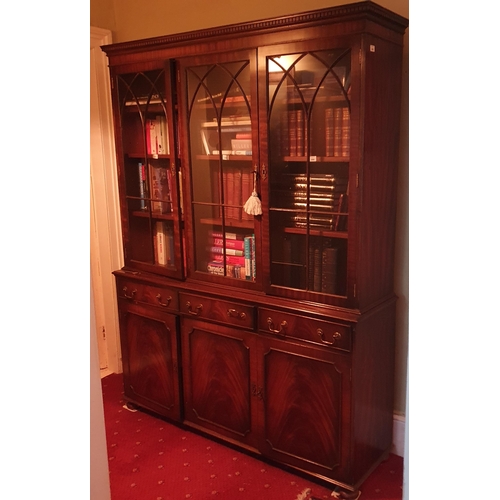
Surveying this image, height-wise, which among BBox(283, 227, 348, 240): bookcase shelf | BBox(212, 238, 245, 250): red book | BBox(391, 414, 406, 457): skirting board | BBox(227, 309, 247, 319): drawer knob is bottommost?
BBox(391, 414, 406, 457): skirting board

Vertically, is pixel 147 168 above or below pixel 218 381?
above

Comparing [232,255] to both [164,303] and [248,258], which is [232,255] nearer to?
[248,258]

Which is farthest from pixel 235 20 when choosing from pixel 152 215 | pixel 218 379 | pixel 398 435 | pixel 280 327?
pixel 398 435

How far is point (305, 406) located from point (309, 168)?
3.36 ft

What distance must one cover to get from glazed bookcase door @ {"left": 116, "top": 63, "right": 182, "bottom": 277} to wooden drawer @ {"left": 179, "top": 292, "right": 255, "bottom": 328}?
0.17 meters

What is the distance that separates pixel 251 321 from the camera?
2297 mm

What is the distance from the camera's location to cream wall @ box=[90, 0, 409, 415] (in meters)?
2.27

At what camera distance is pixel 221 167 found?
2.38 meters

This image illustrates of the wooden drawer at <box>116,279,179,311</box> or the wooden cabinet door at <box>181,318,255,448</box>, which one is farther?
the wooden drawer at <box>116,279,179,311</box>

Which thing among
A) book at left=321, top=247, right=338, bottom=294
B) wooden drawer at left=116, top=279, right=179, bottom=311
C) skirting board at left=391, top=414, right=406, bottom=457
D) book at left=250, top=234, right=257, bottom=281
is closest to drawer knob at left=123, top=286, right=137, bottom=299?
wooden drawer at left=116, top=279, right=179, bottom=311

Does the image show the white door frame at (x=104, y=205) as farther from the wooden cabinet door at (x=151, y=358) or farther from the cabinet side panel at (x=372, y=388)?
the cabinet side panel at (x=372, y=388)

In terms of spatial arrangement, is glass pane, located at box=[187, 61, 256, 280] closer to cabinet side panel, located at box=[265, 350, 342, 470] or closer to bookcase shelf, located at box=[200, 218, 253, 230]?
bookcase shelf, located at box=[200, 218, 253, 230]
